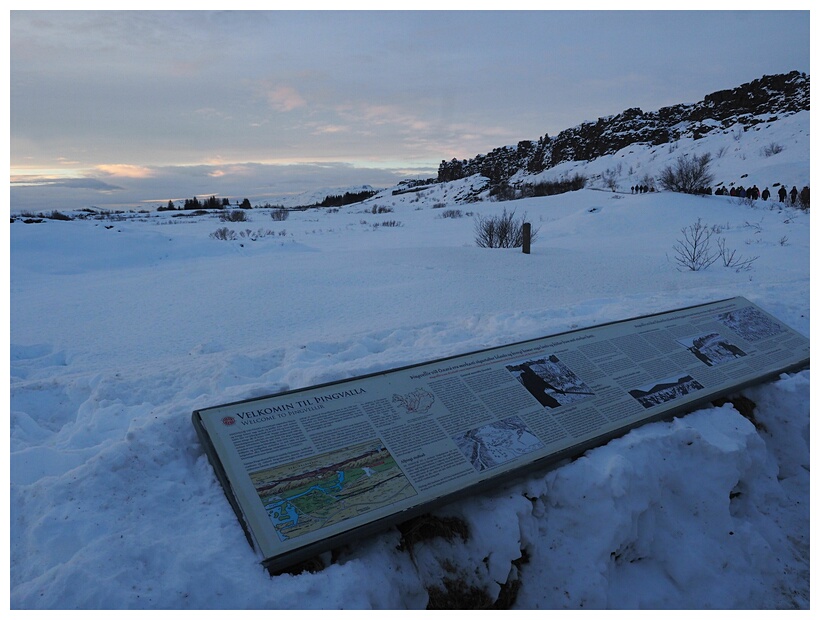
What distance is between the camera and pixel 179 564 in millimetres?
2266

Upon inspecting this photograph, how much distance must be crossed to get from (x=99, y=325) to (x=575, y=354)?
5.41m

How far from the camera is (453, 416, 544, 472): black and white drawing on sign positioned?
9.68ft

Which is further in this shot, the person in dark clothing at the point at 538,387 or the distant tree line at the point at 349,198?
the distant tree line at the point at 349,198

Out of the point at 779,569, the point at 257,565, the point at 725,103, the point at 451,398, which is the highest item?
the point at 725,103

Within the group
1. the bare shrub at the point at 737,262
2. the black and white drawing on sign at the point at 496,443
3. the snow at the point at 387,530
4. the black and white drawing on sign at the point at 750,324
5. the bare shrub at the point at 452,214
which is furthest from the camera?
the bare shrub at the point at 452,214

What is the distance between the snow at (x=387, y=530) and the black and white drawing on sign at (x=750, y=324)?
56 cm

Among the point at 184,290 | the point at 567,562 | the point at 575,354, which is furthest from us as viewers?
the point at 184,290

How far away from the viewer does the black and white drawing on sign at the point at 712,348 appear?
4277 mm

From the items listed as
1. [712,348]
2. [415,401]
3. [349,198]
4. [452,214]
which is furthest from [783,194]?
[349,198]

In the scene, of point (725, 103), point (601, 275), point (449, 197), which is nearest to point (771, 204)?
point (601, 275)

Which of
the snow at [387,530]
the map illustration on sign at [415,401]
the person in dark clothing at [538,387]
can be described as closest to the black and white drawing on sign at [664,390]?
the snow at [387,530]

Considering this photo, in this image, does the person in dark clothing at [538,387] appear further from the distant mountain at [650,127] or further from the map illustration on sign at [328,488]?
the distant mountain at [650,127]

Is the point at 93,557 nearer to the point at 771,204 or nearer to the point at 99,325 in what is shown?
the point at 99,325

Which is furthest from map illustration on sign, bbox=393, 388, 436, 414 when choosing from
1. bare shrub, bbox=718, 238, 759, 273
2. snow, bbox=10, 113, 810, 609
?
bare shrub, bbox=718, 238, 759, 273
